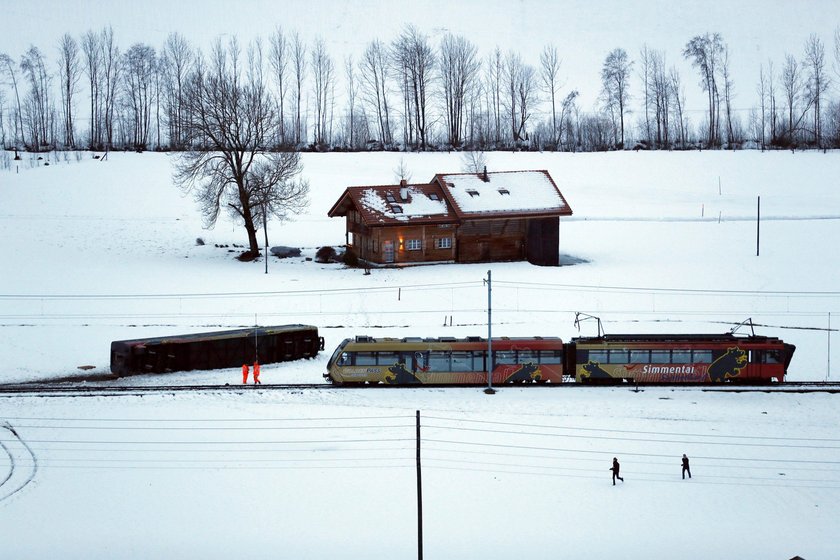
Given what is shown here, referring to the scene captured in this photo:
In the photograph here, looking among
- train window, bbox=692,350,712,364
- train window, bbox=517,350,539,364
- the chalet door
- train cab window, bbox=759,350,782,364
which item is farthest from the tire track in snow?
the chalet door

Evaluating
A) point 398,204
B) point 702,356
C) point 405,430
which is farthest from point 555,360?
point 398,204

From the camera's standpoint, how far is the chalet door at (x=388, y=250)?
56.0 metres

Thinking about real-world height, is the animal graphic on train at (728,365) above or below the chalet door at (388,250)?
below

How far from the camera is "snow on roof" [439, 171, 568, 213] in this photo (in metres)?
57.7

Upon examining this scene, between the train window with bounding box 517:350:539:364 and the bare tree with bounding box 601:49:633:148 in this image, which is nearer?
the train window with bounding box 517:350:539:364

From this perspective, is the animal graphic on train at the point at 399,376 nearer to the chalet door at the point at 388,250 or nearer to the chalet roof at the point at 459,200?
the chalet roof at the point at 459,200

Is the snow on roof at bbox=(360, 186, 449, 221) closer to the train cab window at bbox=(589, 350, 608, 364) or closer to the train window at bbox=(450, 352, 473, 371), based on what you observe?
the train window at bbox=(450, 352, 473, 371)

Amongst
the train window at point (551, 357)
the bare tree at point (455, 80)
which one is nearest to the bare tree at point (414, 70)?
the bare tree at point (455, 80)

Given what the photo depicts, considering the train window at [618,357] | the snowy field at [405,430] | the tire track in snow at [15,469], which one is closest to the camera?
the snowy field at [405,430]

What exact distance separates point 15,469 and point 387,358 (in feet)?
48.9

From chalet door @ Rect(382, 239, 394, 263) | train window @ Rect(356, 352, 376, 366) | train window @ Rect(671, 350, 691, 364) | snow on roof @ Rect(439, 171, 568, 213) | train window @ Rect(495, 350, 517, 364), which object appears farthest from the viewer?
snow on roof @ Rect(439, 171, 568, 213)

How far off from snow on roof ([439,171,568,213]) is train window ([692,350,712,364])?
23.0 meters

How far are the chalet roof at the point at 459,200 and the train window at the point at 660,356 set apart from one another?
22.2 metres

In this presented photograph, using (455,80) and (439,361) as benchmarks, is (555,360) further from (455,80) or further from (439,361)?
(455,80)
